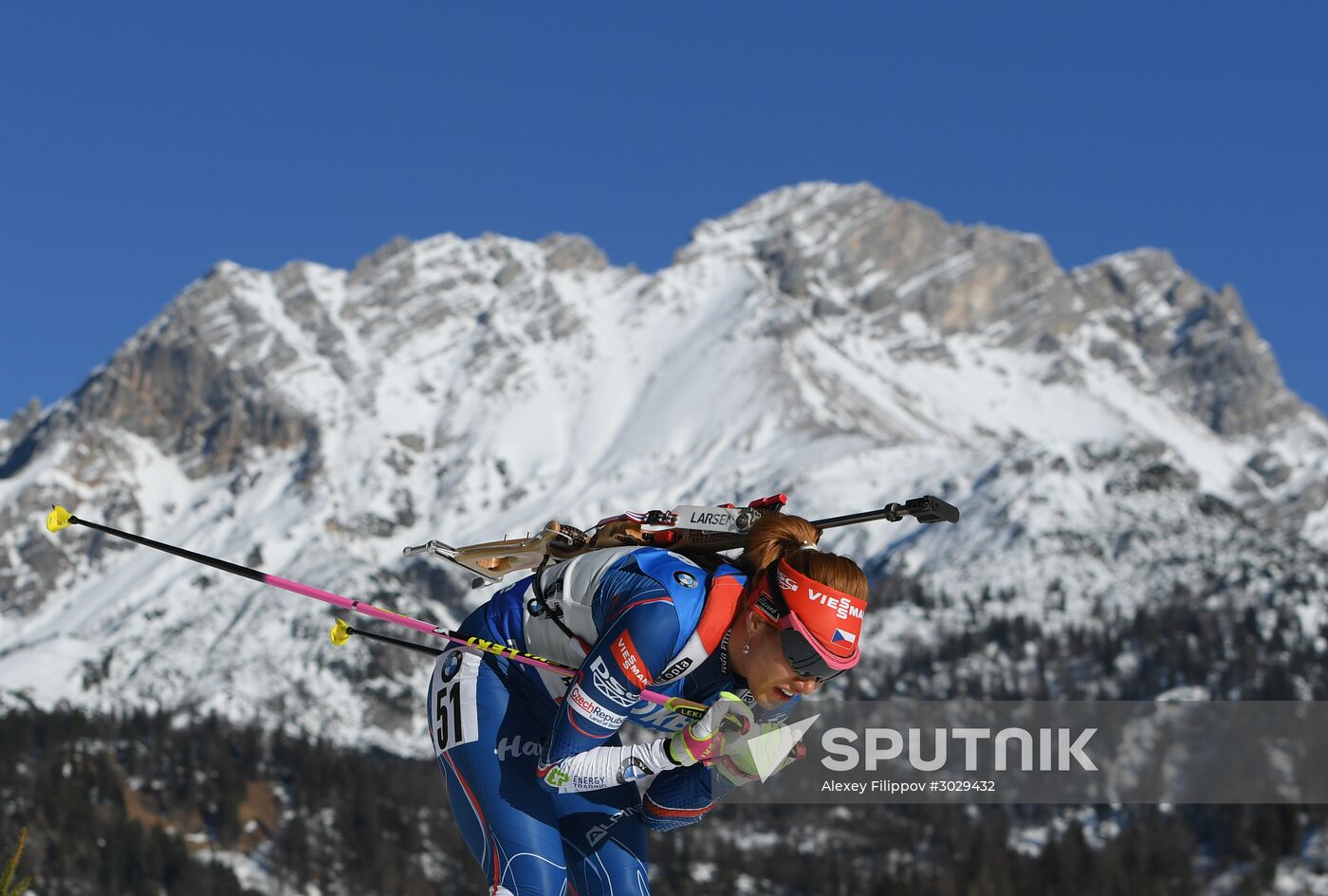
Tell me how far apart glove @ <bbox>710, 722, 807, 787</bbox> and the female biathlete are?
0.07 feet

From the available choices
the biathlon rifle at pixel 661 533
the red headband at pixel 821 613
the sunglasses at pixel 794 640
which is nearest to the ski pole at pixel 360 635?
the biathlon rifle at pixel 661 533

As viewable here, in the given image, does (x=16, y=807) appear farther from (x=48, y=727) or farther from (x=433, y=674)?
(x=433, y=674)

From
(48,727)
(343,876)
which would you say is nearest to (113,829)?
(343,876)

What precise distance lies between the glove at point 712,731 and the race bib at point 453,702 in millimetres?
1157

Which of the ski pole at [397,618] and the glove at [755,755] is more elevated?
the ski pole at [397,618]

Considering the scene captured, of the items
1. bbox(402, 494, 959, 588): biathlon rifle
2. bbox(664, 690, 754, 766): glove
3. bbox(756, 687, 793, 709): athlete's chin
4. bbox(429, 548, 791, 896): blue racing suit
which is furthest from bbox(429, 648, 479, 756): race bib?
bbox(756, 687, 793, 709): athlete's chin

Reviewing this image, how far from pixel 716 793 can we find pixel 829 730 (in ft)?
10.5

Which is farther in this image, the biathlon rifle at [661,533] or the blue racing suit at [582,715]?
the biathlon rifle at [661,533]

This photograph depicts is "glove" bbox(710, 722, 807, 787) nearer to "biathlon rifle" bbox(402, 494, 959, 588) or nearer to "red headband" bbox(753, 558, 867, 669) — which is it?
"red headband" bbox(753, 558, 867, 669)

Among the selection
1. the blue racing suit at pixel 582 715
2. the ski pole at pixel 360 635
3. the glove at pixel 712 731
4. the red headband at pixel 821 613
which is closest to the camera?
the red headband at pixel 821 613

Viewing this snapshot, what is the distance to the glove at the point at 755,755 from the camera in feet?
25.3

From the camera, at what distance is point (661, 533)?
8.25 meters

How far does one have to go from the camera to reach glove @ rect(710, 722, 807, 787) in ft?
25.3

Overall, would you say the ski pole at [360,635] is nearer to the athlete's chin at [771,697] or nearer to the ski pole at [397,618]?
the ski pole at [397,618]
